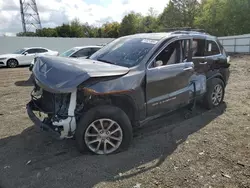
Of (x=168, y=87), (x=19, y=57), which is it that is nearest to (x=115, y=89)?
(x=168, y=87)

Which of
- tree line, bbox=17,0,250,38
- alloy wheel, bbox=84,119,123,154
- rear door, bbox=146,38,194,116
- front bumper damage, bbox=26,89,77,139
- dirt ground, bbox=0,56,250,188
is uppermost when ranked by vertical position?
tree line, bbox=17,0,250,38

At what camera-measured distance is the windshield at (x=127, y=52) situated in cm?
429

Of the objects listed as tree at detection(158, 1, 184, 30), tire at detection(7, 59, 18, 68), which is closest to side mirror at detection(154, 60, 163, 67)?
tire at detection(7, 59, 18, 68)

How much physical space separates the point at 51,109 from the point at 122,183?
5.22 ft

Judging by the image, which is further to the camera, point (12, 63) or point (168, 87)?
point (12, 63)

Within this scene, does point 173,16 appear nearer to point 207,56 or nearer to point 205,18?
point 205,18

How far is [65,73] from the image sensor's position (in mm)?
3537

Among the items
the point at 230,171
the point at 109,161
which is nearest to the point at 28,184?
the point at 109,161

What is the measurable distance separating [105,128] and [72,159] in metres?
0.67

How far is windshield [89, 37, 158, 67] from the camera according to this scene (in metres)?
4.29

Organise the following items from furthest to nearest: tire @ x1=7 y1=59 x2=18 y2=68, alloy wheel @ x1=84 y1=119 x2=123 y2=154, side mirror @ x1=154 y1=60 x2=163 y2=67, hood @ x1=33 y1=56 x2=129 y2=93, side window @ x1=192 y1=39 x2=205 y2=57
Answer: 1. tire @ x1=7 y1=59 x2=18 y2=68
2. side window @ x1=192 y1=39 x2=205 y2=57
3. side mirror @ x1=154 y1=60 x2=163 y2=67
4. alloy wheel @ x1=84 y1=119 x2=123 y2=154
5. hood @ x1=33 y1=56 x2=129 y2=93

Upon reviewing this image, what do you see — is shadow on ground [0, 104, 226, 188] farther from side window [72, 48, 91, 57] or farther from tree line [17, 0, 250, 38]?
tree line [17, 0, 250, 38]

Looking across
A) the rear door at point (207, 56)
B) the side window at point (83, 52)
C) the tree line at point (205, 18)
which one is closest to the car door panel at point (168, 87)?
the rear door at point (207, 56)

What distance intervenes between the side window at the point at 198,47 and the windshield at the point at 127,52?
4.04 ft
